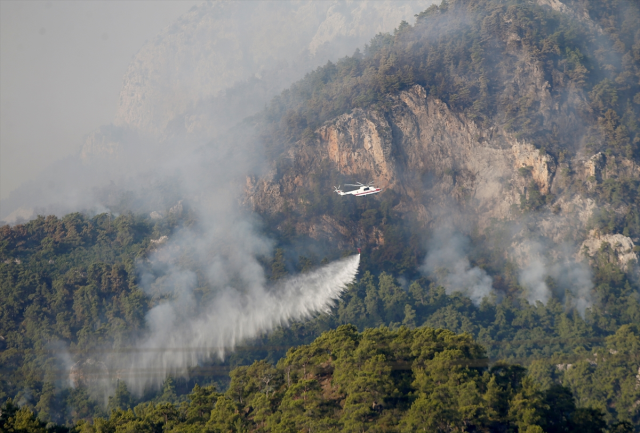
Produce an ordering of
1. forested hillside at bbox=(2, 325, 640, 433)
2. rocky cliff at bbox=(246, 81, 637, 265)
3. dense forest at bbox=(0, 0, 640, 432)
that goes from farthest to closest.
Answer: rocky cliff at bbox=(246, 81, 637, 265)
dense forest at bbox=(0, 0, 640, 432)
forested hillside at bbox=(2, 325, 640, 433)

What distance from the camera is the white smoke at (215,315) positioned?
115438 mm

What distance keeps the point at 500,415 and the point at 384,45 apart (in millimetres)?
102599

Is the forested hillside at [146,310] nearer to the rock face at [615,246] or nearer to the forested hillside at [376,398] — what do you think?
the rock face at [615,246]

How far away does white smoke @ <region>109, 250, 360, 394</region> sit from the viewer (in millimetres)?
115438

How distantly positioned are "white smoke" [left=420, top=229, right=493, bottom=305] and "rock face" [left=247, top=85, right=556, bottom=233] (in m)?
4.68

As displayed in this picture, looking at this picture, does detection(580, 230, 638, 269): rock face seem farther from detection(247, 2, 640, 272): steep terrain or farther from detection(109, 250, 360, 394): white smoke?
detection(109, 250, 360, 394): white smoke

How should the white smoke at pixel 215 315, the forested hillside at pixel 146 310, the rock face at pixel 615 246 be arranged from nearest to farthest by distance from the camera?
the forested hillside at pixel 146 310 < the white smoke at pixel 215 315 < the rock face at pixel 615 246

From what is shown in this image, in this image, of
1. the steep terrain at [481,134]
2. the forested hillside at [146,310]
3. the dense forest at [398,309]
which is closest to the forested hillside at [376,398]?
the dense forest at [398,309]

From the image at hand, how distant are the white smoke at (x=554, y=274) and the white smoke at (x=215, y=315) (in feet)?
94.9

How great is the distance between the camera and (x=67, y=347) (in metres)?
118

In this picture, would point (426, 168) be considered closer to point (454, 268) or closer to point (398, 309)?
point (454, 268)

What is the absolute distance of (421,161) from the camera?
141625 millimetres

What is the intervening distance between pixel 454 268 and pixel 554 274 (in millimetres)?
15926

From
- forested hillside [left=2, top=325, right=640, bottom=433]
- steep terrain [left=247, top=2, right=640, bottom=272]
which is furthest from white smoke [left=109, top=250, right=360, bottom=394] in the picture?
forested hillside [left=2, top=325, right=640, bottom=433]
